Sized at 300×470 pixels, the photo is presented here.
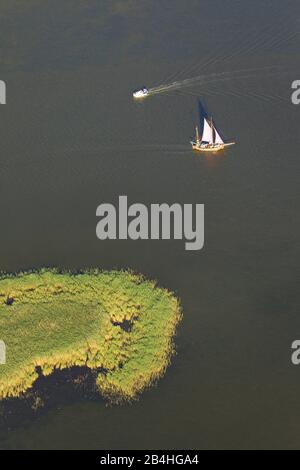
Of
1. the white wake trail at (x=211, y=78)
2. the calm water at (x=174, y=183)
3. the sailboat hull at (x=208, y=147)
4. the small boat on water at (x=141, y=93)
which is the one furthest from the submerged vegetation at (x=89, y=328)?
the white wake trail at (x=211, y=78)

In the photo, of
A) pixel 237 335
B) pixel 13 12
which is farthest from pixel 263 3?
pixel 237 335

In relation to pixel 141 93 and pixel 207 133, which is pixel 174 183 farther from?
pixel 141 93

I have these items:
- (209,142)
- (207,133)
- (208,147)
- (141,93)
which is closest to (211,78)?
(141,93)

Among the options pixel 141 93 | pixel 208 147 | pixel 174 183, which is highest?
pixel 141 93

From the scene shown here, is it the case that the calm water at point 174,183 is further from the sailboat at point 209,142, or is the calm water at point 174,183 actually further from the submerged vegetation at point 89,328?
the submerged vegetation at point 89,328

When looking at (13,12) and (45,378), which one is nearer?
(45,378)

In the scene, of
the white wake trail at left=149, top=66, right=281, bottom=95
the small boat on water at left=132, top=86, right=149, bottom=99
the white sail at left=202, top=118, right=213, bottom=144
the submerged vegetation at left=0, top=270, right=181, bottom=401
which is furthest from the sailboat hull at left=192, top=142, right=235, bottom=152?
the submerged vegetation at left=0, top=270, right=181, bottom=401

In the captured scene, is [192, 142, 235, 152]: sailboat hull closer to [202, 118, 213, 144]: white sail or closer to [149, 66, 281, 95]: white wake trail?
[202, 118, 213, 144]: white sail

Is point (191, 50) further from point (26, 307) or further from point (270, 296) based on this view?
point (26, 307)
